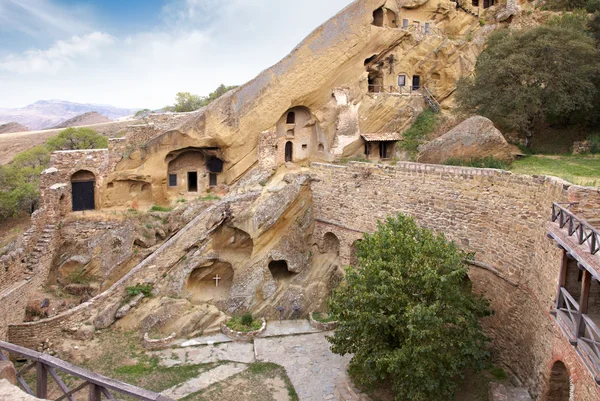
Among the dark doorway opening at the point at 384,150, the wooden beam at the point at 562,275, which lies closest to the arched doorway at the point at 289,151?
the dark doorway opening at the point at 384,150

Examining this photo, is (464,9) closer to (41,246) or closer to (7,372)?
(41,246)

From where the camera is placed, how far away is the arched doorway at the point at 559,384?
35.4ft

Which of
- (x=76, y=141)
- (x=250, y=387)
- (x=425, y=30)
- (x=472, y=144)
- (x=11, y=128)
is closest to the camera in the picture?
(x=250, y=387)

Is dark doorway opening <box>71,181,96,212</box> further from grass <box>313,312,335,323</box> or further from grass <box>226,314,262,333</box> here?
grass <box>313,312,335,323</box>

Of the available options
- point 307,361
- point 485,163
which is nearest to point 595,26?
point 485,163

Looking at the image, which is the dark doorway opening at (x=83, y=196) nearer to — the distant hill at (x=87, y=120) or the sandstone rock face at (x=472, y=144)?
the sandstone rock face at (x=472, y=144)

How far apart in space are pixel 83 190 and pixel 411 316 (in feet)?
53.4

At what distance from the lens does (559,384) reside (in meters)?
10.9

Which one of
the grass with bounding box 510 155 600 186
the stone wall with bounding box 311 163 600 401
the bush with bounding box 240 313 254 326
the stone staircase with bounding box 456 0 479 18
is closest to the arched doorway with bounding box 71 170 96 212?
the bush with bounding box 240 313 254 326

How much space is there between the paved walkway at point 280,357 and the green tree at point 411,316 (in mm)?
2090

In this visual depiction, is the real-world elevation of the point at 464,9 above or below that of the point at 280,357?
above

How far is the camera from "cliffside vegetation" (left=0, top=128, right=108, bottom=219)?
2552 cm

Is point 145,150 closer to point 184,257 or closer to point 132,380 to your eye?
point 184,257

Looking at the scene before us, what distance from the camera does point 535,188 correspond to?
41.3 ft
